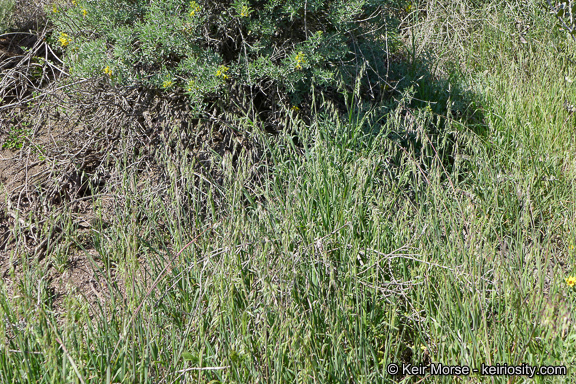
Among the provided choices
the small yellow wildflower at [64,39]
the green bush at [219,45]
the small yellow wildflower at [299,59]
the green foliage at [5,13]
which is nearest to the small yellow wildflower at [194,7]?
the green bush at [219,45]

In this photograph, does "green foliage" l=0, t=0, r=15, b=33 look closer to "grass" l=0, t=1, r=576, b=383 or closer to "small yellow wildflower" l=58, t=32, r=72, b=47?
"small yellow wildflower" l=58, t=32, r=72, b=47

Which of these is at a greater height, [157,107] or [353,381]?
[157,107]

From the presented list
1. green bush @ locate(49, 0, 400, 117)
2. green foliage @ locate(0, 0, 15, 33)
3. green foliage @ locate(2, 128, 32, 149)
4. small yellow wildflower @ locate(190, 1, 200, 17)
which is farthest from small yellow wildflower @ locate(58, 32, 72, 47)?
green foliage @ locate(0, 0, 15, 33)

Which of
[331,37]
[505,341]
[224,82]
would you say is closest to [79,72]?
[224,82]

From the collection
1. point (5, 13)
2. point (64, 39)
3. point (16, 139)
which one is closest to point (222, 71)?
point (64, 39)

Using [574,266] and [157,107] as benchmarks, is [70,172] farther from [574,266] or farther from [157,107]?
[574,266]

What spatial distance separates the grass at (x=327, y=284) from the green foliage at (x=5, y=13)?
6.47 feet

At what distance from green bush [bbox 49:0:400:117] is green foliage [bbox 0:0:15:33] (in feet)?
3.44

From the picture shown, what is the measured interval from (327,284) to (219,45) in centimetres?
181

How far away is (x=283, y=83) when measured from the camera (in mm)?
2990

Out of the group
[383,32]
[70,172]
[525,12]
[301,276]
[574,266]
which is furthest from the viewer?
[525,12]

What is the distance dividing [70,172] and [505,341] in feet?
8.82

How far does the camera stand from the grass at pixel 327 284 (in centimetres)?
171

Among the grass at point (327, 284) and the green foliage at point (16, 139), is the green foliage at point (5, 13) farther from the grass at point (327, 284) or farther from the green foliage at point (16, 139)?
the grass at point (327, 284)
